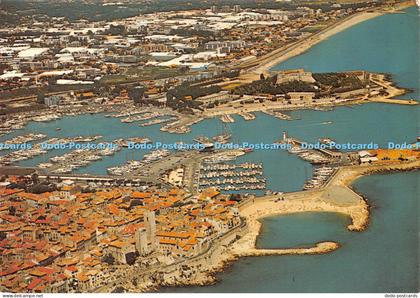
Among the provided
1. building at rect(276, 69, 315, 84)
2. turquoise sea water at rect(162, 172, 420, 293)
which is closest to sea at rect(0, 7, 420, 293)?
turquoise sea water at rect(162, 172, 420, 293)

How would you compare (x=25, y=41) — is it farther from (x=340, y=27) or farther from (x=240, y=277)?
(x=240, y=277)

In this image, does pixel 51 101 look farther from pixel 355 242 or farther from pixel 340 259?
pixel 340 259

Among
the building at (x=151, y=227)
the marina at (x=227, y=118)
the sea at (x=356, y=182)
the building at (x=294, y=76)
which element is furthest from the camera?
the building at (x=294, y=76)

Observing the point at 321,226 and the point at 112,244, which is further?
the point at 321,226

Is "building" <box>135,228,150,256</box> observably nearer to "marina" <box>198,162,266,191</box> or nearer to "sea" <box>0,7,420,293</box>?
"sea" <box>0,7,420,293</box>

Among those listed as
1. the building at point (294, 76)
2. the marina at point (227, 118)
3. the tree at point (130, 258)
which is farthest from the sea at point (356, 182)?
the building at point (294, 76)

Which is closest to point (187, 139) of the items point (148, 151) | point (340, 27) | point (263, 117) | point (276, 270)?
point (148, 151)

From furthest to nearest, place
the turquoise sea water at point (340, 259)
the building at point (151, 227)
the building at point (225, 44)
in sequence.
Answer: the building at point (225, 44), the building at point (151, 227), the turquoise sea water at point (340, 259)

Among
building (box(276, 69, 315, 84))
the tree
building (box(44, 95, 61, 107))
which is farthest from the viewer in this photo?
building (box(276, 69, 315, 84))

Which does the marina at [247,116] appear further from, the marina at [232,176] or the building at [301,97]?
the marina at [232,176]
